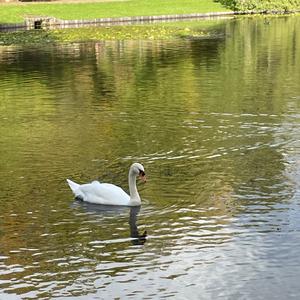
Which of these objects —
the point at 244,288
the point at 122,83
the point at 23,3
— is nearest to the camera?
the point at 244,288

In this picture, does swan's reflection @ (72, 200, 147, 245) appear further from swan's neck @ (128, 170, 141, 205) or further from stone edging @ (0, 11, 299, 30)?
stone edging @ (0, 11, 299, 30)

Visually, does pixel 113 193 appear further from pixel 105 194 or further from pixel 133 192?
pixel 133 192

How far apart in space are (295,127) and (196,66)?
15.1 metres

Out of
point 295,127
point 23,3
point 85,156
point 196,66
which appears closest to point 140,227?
point 85,156

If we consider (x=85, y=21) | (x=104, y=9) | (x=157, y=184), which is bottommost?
(x=157, y=184)

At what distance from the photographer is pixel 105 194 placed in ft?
47.4

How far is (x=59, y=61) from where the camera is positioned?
1571 inches

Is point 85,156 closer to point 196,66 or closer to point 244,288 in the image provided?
point 244,288

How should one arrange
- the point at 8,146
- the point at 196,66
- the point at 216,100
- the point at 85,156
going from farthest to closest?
the point at 196,66, the point at 216,100, the point at 8,146, the point at 85,156

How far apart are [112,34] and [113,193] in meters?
41.8

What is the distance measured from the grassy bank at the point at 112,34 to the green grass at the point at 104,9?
873cm

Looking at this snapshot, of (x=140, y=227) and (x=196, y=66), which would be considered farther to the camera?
(x=196, y=66)

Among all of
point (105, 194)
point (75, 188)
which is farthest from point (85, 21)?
point (105, 194)

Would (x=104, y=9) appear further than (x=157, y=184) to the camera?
Yes
